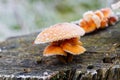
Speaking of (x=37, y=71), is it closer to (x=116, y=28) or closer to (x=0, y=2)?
(x=116, y=28)

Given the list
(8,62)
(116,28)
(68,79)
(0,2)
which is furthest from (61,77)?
(0,2)

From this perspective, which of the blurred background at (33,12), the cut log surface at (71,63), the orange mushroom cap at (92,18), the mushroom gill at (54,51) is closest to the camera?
the cut log surface at (71,63)

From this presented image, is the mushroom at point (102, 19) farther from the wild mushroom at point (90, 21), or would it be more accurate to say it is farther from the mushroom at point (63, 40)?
the mushroom at point (63, 40)

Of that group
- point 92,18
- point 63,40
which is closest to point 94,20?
point 92,18

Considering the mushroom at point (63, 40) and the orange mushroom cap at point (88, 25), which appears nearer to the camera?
the mushroom at point (63, 40)

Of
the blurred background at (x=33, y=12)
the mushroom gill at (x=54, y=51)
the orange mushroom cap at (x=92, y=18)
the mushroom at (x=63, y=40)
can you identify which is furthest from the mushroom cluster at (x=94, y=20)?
the blurred background at (x=33, y=12)

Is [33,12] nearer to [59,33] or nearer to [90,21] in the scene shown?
[90,21]

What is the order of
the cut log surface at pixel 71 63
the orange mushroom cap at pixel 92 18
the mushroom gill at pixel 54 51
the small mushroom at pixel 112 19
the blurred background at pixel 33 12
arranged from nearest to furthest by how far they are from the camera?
the cut log surface at pixel 71 63, the mushroom gill at pixel 54 51, the orange mushroom cap at pixel 92 18, the small mushroom at pixel 112 19, the blurred background at pixel 33 12
